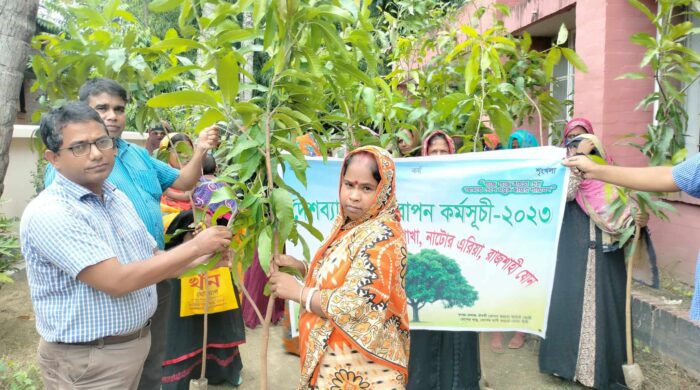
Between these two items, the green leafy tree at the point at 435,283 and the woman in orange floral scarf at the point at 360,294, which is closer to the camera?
the woman in orange floral scarf at the point at 360,294

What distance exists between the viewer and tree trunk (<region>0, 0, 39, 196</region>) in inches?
86.5

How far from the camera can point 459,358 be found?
3.11 m

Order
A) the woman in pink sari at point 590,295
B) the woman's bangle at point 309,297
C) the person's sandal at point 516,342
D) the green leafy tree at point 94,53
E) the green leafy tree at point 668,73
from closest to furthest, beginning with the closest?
1. the woman's bangle at point 309,297
2. the green leafy tree at point 94,53
3. the green leafy tree at point 668,73
4. the woman in pink sari at point 590,295
5. the person's sandal at point 516,342

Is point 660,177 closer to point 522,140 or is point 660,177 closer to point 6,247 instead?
point 522,140

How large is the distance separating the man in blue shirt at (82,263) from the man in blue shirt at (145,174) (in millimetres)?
544

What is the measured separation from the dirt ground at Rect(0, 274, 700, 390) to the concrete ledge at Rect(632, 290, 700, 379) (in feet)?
0.23

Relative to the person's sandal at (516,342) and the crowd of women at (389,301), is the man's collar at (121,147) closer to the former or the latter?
the crowd of women at (389,301)

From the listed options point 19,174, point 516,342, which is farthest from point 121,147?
point 19,174

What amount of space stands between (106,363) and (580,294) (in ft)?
9.05

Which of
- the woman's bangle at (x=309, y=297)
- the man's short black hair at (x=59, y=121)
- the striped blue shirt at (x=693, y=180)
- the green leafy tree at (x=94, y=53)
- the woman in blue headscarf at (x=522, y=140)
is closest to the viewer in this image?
the man's short black hair at (x=59, y=121)

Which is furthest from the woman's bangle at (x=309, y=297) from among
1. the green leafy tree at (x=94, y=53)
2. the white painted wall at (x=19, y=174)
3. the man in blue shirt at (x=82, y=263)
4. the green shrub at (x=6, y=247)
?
the white painted wall at (x=19, y=174)

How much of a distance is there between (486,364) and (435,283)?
3.65 ft

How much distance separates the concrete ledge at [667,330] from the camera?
3434mm

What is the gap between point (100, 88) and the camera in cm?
238
